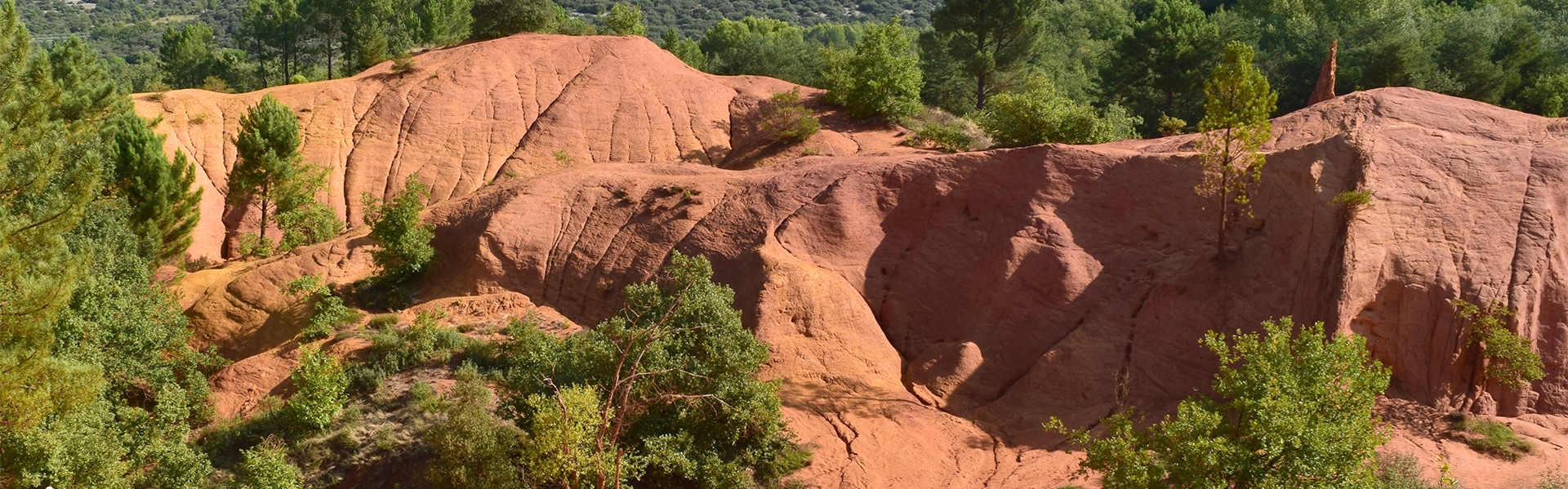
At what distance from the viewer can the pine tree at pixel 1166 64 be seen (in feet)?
124

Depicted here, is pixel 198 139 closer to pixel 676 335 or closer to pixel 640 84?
pixel 640 84

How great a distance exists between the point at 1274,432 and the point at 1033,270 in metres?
7.83

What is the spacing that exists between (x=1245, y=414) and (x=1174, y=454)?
2.84 ft

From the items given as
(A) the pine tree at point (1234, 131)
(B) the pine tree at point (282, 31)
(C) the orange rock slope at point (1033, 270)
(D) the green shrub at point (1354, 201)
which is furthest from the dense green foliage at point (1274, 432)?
(B) the pine tree at point (282, 31)

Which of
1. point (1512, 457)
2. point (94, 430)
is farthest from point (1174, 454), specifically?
point (94, 430)

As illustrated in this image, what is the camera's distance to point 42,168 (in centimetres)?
1747

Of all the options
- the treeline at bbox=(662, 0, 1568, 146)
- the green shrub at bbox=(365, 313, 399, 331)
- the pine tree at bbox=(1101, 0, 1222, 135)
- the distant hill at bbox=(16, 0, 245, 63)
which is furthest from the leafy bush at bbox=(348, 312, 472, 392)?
the distant hill at bbox=(16, 0, 245, 63)

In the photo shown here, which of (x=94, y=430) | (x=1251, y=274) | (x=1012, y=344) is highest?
(x=1251, y=274)

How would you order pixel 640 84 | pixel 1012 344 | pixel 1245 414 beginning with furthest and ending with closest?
pixel 640 84 < pixel 1012 344 < pixel 1245 414

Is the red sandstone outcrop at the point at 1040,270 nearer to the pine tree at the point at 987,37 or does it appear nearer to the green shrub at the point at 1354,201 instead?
the green shrub at the point at 1354,201

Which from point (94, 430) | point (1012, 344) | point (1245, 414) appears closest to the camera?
point (1245, 414)

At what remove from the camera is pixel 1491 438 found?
15.6 meters

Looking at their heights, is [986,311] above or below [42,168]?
below

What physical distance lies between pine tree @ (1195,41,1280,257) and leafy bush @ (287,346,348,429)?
1447cm
